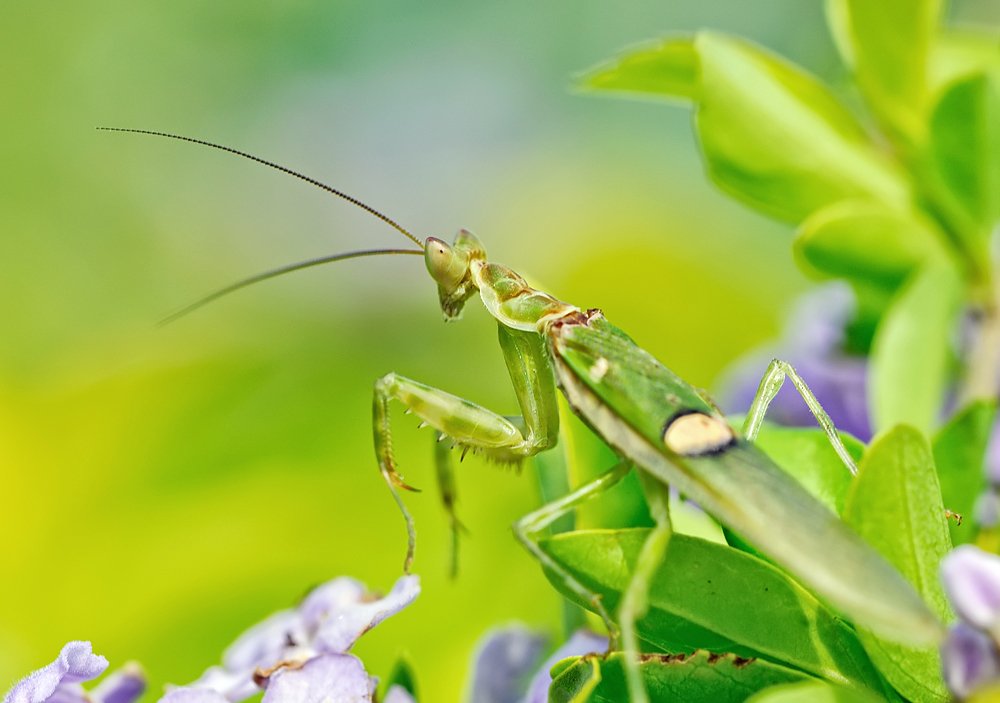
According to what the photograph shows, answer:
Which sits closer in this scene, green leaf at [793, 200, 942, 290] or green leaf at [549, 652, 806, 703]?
green leaf at [549, 652, 806, 703]

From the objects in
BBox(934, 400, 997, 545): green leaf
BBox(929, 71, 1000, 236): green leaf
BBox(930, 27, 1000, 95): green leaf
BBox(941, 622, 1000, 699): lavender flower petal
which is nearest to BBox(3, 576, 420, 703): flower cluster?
BBox(941, 622, 1000, 699): lavender flower petal

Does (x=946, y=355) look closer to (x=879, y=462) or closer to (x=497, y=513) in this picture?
(x=879, y=462)

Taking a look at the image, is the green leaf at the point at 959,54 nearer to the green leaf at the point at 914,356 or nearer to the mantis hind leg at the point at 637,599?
the green leaf at the point at 914,356

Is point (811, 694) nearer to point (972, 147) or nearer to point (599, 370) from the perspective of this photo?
point (599, 370)

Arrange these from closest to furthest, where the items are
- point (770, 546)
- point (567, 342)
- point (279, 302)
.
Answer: point (770, 546)
point (567, 342)
point (279, 302)

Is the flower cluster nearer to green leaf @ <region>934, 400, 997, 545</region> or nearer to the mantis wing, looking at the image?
the mantis wing

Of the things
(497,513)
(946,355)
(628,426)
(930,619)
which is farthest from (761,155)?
(497,513)
